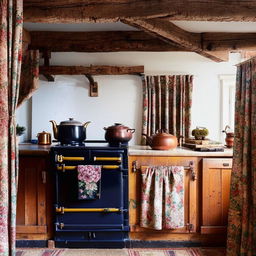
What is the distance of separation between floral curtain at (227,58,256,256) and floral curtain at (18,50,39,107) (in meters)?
1.84

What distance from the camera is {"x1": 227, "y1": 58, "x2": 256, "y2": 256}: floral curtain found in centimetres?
218

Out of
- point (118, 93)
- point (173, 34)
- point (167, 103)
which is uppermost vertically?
point (173, 34)

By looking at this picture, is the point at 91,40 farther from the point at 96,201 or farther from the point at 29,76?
the point at 96,201

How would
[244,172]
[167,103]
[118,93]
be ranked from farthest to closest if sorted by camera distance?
[118,93] → [167,103] → [244,172]

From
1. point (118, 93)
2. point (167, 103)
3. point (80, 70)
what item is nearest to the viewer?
point (80, 70)

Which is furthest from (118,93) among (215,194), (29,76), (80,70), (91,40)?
(215,194)

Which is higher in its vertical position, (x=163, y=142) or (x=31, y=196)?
(x=163, y=142)

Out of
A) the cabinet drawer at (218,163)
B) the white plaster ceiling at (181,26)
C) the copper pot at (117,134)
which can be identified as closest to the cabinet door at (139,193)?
the cabinet drawer at (218,163)

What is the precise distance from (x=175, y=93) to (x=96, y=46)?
1284 millimetres

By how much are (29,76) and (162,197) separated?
1.72 metres

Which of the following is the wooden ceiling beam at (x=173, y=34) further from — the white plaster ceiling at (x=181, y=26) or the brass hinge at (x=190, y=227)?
the brass hinge at (x=190, y=227)

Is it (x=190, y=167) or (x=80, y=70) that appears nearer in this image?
(x=190, y=167)

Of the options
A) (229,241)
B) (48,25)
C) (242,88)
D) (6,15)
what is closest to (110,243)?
(229,241)

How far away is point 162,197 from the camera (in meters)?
2.72
